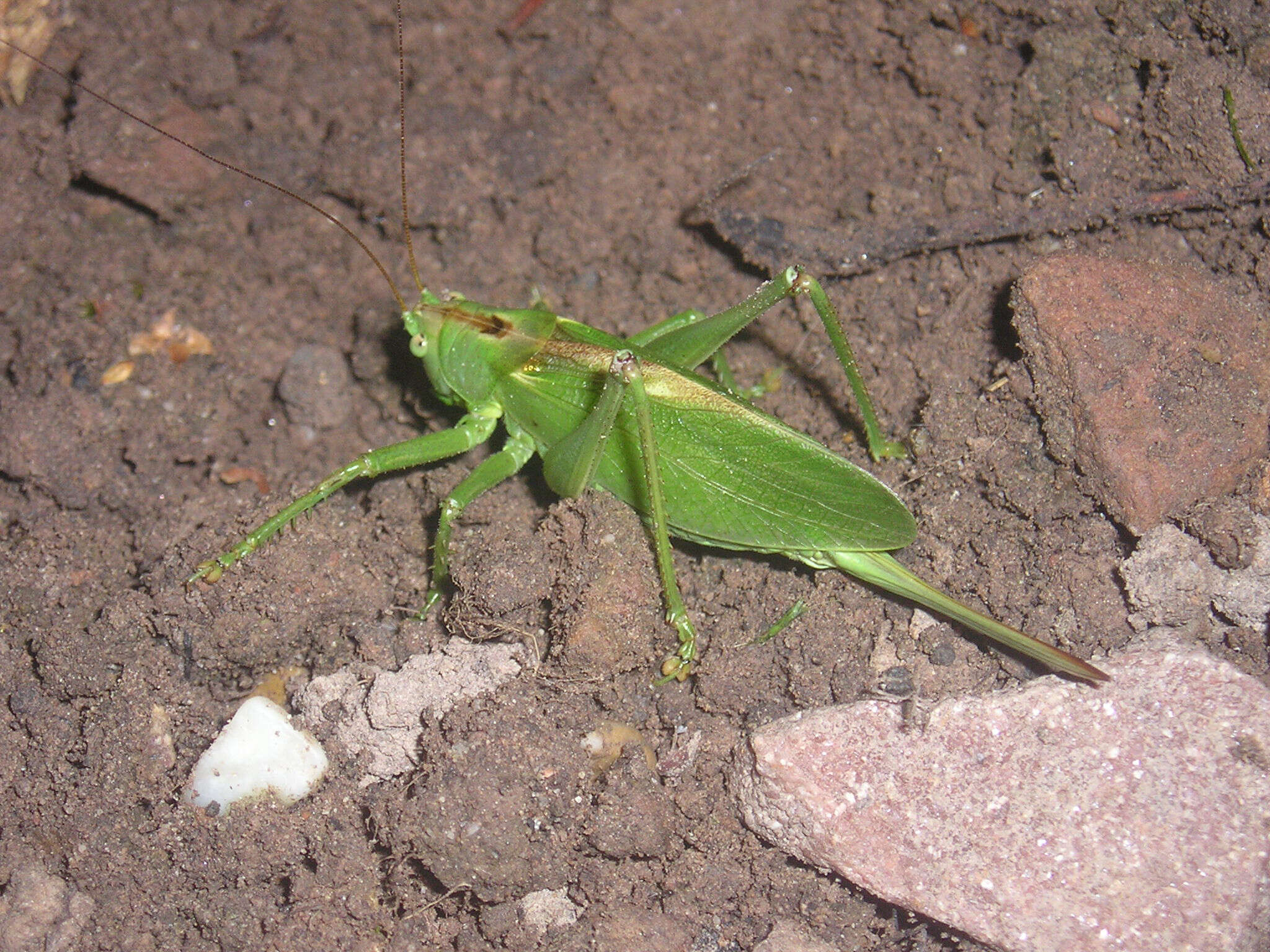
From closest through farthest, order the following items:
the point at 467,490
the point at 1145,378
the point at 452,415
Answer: the point at 1145,378 → the point at 467,490 → the point at 452,415

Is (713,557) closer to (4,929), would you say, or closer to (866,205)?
(866,205)

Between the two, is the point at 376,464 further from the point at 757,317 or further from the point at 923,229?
the point at 923,229

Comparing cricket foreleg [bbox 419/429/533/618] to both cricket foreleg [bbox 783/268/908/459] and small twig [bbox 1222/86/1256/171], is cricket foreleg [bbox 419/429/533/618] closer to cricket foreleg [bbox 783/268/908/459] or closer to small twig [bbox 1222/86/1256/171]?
cricket foreleg [bbox 783/268/908/459]

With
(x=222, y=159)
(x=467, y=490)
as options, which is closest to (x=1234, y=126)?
(x=467, y=490)

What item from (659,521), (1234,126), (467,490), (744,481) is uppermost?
(1234,126)

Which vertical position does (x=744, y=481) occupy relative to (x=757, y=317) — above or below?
below

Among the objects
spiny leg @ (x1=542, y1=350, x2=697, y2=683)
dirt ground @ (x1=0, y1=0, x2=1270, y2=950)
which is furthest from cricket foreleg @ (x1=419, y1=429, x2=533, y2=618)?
spiny leg @ (x1=542, y1=350, x2=697, y2=683)

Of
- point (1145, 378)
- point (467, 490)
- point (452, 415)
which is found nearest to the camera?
point (1145, 378)
